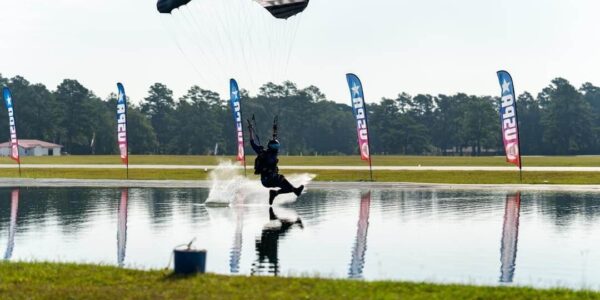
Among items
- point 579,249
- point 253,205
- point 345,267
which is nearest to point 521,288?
point 345,267

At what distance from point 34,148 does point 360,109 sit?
124 meters

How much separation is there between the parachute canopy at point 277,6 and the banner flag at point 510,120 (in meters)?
22.5

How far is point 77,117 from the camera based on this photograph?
168 metres

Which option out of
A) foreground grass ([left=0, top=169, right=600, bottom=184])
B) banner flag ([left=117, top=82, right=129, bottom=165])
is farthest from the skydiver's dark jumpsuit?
banner flag ([left=117, top=82, right=129, bottom=165])

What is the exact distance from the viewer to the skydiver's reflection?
15672mm

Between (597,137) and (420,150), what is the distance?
38672 mm

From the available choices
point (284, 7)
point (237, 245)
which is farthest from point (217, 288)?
point (284, 7)

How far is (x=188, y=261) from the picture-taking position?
549 inches

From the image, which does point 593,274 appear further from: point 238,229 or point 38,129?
point 38,129

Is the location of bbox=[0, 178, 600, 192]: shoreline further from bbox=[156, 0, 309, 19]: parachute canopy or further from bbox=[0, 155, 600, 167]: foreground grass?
bbox=[0, 155, 600, 167]: foreground grass

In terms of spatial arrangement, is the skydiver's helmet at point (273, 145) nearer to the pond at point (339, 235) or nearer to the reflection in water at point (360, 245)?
the pond at point (339, 235)

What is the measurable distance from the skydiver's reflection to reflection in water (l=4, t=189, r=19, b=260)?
5.51 metres

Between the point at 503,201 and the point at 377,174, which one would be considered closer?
the point at 503,201

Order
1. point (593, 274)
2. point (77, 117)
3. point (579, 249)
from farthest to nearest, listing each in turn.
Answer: point (77, 117)
point (579, 249)
point (593, 274)
